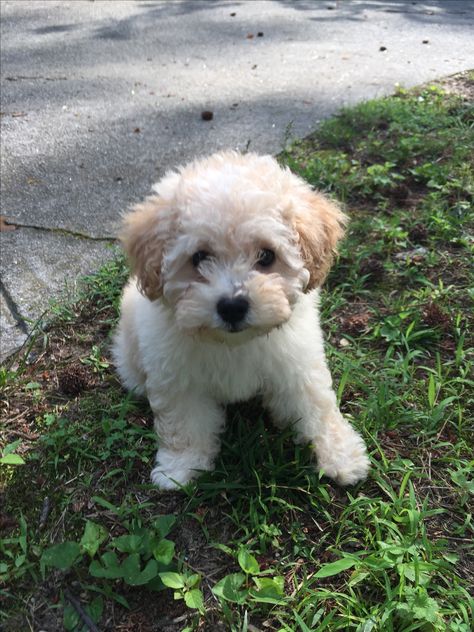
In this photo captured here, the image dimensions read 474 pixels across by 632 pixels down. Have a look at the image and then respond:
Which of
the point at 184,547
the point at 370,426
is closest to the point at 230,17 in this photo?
the point at 370,426

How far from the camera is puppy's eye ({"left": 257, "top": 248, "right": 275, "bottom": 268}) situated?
7.02 ft

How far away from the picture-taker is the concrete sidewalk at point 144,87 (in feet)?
13.2

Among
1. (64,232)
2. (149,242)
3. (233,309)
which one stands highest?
(149,242)

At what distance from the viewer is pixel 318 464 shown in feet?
7.95

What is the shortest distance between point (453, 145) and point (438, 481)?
10.2 ft

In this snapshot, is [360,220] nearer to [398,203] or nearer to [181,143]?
[398,203]

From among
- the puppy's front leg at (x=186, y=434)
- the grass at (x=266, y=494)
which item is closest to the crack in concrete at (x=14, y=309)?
the grass at (x=266, y=494)

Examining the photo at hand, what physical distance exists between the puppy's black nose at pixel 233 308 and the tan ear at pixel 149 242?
32cm

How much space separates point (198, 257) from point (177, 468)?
934 millimetres

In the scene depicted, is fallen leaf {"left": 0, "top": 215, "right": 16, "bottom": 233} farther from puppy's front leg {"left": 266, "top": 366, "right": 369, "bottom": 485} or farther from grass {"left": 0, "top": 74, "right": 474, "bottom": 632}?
puppy's front leg {"left": 266, "top": 366, "right": 369, "bottom": 485}

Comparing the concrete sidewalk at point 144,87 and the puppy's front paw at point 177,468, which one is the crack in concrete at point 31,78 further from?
the puppy's front paw at point 177,468

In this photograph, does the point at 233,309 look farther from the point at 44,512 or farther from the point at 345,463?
the point at 44,512

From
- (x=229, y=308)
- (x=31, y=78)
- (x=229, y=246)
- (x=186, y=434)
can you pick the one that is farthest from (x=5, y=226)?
(x=31, y=78)

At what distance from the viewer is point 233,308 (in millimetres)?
2000
